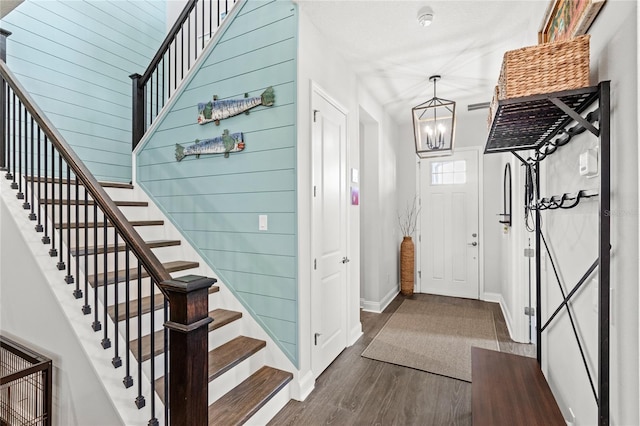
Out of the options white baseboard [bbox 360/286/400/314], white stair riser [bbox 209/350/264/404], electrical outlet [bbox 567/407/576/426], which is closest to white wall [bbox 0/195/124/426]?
white stair riser [bbox 209/350/264/404]

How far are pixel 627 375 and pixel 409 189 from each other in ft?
15.5

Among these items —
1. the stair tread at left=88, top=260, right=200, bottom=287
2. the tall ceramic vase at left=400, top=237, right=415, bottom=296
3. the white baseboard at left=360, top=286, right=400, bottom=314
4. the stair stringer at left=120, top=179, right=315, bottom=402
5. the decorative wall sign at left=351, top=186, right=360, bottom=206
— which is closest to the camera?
the stair tread at left=88, top=260, right=200, bottom=287

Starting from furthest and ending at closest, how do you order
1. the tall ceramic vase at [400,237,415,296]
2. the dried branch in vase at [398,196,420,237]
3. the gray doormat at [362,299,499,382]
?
the dried branch in vase at [398,196,420,237] < the tall ceramic vase at [400,237,415,296] < the gray doormat at [362,299,499,382]

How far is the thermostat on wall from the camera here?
44.3 inches

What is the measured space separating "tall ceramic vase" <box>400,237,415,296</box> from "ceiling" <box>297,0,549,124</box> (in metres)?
2.37

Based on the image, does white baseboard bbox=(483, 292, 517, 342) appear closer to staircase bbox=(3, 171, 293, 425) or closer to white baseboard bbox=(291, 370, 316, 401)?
white baseboard bbox=(291, 370, 316, 401)

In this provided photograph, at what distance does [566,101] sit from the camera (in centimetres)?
120

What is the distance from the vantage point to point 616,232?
1.00 metres

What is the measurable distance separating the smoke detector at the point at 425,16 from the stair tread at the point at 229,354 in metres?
2.80

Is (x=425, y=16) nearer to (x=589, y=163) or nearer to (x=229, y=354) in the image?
(x=589, y=163)

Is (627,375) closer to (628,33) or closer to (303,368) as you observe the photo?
(628,33)

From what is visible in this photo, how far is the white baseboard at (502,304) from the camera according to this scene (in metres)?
3.67

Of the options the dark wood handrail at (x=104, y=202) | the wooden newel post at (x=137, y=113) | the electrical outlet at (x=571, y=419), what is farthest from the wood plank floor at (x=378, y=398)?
the wooden newel post at (x=137, y=113)

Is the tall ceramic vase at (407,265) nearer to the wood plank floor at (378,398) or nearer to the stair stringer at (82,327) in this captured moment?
the wood plank floor at (378,398)
